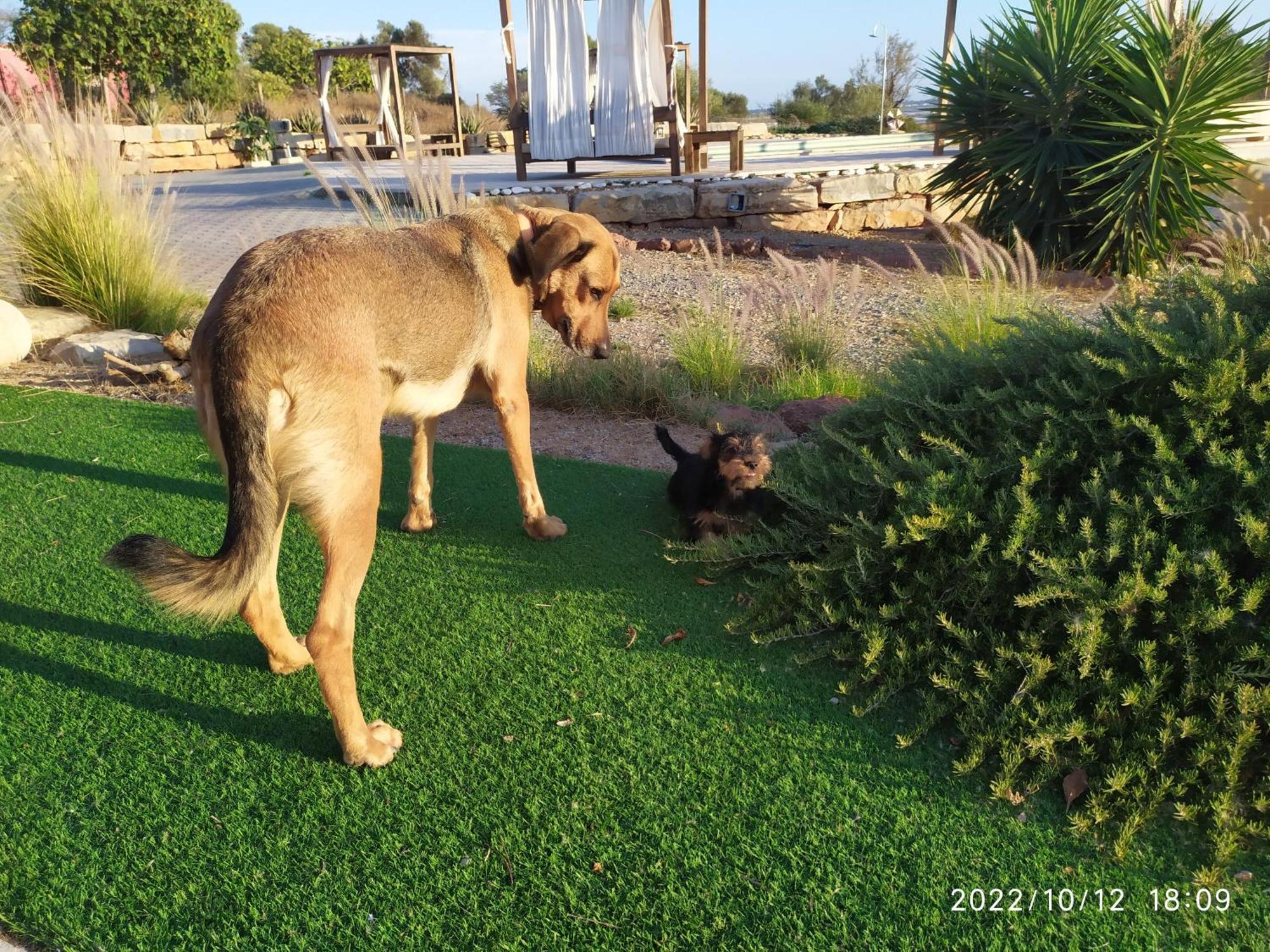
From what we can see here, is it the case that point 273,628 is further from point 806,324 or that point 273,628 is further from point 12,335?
point 12,335

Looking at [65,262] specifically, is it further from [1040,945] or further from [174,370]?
[1040,945]

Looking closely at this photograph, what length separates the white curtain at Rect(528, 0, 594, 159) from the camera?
49.4 feet

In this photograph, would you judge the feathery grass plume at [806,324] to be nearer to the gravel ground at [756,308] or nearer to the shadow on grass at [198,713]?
the gravel ground at [756,308]

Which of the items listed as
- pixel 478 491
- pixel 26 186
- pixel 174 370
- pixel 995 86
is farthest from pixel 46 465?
pixel 995 86

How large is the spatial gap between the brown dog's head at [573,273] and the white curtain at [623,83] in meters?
12.0

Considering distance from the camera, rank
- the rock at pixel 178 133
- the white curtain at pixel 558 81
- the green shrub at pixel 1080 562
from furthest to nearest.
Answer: the rock at pixel 178 133, the white curtain at pixel 558 81, the green shrub at pixel 1080 562

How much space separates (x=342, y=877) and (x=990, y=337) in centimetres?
541

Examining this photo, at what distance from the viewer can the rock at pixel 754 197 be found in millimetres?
14414

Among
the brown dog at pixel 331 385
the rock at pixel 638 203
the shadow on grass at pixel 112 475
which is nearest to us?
the brown dog at pixel 331 385

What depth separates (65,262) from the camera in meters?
7.78

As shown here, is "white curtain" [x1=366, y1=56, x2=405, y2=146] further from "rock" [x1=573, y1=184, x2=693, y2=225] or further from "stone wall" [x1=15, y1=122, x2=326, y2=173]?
"rock" [x1=573, y1=184, x2=693, y2=225]

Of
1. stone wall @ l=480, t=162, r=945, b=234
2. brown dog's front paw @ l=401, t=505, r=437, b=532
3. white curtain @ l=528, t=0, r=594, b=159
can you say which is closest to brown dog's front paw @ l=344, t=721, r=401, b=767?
brown dog's front paw @ l=401, t=505, r=437, b=532

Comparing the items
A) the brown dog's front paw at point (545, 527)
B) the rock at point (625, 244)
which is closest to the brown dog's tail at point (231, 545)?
the brown dog's front paw at point (545, 527)

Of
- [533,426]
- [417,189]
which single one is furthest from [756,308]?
[417,189]
